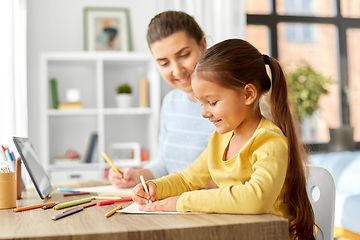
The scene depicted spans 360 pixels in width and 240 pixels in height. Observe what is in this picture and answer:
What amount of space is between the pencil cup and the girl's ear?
626 mm

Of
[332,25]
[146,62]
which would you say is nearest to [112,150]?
[146,62]

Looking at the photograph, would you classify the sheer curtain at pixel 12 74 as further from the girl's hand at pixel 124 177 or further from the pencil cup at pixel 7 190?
the pencil cup at pixel 7 190

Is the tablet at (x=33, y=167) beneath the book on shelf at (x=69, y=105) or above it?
beneath

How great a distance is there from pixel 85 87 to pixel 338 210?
2.16 meters

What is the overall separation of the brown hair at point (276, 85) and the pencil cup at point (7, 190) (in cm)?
54

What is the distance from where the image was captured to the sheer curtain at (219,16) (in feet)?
10.9

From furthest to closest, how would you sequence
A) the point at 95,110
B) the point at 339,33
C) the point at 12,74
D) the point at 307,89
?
the point at 339,33
the point at 307,89
the point at 95,110
the point at 12,74

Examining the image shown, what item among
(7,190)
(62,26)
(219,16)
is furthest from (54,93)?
(7,190)

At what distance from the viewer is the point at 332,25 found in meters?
3.77

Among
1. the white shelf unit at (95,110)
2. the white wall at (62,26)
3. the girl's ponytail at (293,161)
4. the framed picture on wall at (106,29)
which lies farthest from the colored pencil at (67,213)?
the framed picture on wall at (106,29)

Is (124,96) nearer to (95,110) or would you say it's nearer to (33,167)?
(95,110)

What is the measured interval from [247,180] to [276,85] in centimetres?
26

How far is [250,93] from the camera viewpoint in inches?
35.5

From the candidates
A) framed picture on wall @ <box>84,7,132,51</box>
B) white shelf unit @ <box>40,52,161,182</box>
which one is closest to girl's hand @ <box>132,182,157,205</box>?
white shelf unit @ <box>40,52,161,182</box>
